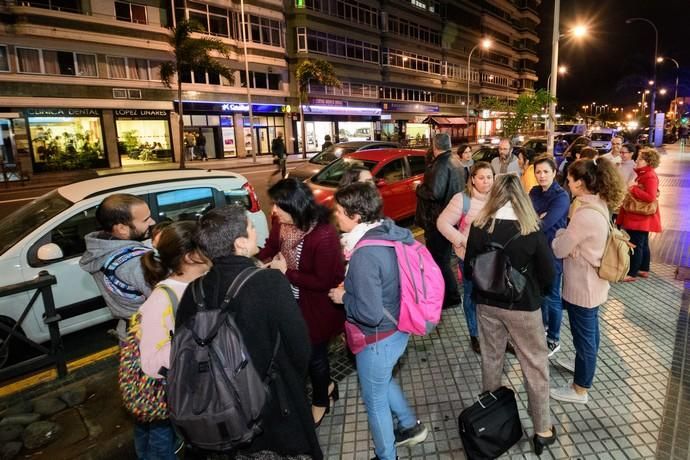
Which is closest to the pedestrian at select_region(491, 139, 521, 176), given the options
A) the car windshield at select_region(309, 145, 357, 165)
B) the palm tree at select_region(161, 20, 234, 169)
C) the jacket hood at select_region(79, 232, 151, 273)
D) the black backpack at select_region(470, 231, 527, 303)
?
the black backpack at select_region(470, 231, 527, 303)

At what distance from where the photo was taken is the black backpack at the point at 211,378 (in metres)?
1.75

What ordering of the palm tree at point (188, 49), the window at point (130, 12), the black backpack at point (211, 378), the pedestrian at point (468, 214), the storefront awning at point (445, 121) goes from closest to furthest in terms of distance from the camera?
the black backpack at point (211, 378) → the pedestrian at point (468, 214) → the palm tree at point (188, 49) → the window at point (130, 12) → the storefront awning at point (445, 121)

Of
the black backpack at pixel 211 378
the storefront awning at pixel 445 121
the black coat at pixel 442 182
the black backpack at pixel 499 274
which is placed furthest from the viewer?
the storefront awning at pixel 445 121

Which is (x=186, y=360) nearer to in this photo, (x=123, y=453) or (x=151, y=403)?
(x=151, y=403)

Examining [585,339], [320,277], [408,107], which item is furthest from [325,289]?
[408,107]

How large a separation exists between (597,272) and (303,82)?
1256 inches

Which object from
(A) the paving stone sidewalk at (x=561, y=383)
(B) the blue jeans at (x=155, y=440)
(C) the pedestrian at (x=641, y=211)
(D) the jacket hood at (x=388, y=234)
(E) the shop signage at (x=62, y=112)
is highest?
(E) the shop signage at (x=62, y=112)

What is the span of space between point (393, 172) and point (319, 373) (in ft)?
21.0

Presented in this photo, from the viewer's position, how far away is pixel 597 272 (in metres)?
3.14

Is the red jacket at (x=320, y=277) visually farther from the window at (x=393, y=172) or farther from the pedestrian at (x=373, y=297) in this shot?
the window at (x=393, y=172)

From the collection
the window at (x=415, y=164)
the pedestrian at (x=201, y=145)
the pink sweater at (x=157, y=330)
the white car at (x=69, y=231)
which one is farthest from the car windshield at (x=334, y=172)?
the pedestrian at (x=201, y=145)

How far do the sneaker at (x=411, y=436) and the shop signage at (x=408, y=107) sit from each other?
137ft

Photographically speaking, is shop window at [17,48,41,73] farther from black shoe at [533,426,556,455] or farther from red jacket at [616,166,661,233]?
black shoe at [533,426,556,455]

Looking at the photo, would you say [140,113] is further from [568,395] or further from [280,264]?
[568,395]
